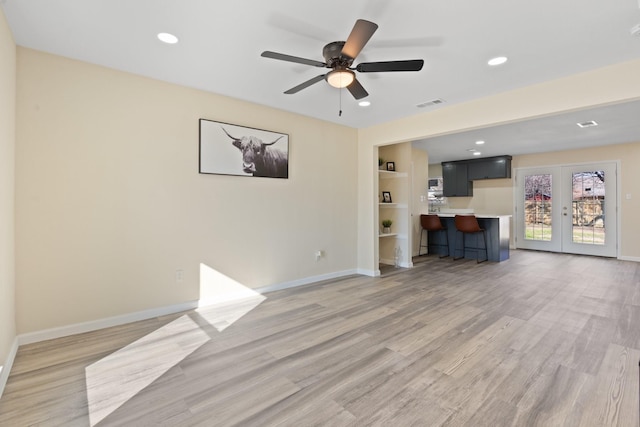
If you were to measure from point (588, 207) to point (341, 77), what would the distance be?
763 centimetres

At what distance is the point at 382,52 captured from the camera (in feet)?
8.61

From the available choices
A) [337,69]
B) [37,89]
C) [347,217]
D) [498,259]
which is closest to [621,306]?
[498,259]

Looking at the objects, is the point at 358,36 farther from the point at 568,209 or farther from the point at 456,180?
the point at 568,209

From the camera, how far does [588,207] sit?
6.99 meters

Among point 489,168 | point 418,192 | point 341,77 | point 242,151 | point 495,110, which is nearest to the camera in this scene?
point 341,77

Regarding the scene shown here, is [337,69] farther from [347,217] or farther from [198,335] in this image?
[347,217]

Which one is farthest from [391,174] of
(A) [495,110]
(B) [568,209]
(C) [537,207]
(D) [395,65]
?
(B) [568,209]

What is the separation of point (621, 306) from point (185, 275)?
503 cm

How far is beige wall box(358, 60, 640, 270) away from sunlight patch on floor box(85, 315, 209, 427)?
317 centimetres

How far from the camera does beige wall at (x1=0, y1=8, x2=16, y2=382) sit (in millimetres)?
2051

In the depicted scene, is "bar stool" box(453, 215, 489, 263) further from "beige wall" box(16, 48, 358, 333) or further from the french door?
"beige wall" box(16, 48, 358, 333)

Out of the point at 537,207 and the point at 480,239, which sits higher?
the point at 537,207

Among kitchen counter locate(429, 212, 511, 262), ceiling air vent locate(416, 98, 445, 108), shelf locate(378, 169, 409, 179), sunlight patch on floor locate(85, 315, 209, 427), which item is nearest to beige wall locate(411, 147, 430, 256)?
kitchen counter locate(429, 212, 511, 262)

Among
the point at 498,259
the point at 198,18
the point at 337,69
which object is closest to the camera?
the point at 198,18
